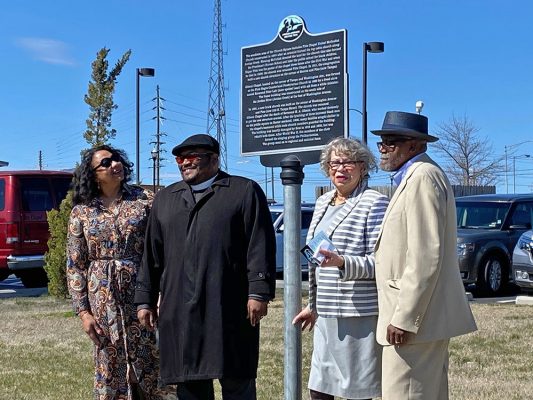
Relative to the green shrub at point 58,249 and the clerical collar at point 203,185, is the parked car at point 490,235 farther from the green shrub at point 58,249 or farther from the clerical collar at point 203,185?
the clerical collar at point 203,185

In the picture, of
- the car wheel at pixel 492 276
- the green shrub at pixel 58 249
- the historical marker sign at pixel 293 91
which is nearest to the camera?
the historical marker sign at pixel 293 91

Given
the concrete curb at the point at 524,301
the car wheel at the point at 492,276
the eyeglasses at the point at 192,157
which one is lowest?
the concrete curb at the point at 524,301

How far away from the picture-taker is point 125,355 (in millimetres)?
5520

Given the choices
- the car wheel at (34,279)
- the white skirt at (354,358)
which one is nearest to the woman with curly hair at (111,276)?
the white skirt at (354,358)

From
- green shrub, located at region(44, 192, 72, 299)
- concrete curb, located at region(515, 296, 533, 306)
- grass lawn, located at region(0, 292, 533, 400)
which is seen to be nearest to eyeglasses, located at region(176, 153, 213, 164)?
grass lawn, located at region(0, 292, 533, 400)

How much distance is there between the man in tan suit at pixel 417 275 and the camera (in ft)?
13.4

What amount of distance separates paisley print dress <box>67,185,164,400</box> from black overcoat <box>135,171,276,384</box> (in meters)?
0.53

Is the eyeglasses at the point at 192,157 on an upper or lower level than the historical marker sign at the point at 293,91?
lower

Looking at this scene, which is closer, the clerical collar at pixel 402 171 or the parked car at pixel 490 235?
the clerical collar at pixel 402 171

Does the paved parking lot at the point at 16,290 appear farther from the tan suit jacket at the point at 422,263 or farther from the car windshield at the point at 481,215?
the tan suit jacket at the point at 422,263

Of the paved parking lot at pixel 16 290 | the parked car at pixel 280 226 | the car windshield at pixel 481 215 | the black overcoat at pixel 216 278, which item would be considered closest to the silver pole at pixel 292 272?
the black overcoat at pixel 216 278

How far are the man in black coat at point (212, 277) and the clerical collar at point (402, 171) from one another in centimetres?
85

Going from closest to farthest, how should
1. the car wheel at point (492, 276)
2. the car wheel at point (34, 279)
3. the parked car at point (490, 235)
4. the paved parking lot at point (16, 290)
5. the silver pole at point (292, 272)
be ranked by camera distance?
the silver pole at point (292, 272)
the parked car at point (490, 235)
the car wheel at point (492, 276)
the paved parking lot at point (16, 290)
the car wheel at point (34, 279)

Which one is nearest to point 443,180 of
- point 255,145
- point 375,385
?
point 375,385
